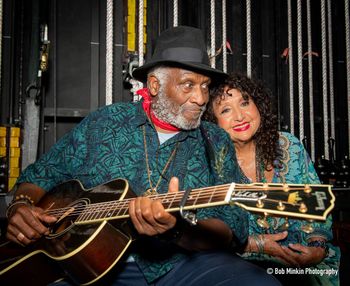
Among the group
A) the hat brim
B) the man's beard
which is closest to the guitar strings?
the man's beard

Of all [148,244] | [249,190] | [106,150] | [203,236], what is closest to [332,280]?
[203,236]

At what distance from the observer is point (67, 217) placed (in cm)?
172

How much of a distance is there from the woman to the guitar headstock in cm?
106

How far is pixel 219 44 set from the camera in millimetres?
3795

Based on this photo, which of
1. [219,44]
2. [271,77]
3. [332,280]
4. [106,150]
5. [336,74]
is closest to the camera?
[106,150]

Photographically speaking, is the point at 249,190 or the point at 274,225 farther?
the point at 274,225

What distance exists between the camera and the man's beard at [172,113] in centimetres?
206

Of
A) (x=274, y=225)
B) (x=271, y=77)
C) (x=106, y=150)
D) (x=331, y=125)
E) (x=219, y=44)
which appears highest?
(x=219, y=44)

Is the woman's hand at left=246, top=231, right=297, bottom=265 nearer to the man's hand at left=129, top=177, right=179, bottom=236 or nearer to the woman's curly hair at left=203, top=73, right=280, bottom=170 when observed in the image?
the woman's curly hair at left=203, top=73, right=280, bottom=170

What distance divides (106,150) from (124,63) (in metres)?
1.76

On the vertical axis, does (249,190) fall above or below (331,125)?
below

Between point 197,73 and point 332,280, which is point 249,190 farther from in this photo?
point 332,280

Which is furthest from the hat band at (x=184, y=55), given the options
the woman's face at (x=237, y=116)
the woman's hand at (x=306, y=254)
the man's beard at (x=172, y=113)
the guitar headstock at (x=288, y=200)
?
the woman's hand at (x=306, y=254)

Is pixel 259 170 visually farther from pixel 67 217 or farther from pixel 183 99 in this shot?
pixel 67 217
